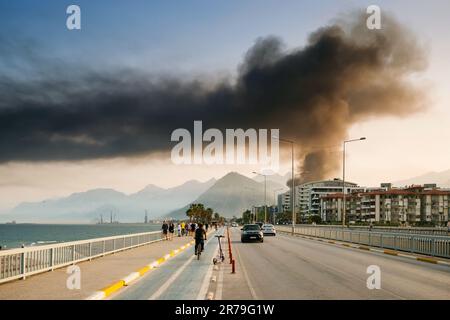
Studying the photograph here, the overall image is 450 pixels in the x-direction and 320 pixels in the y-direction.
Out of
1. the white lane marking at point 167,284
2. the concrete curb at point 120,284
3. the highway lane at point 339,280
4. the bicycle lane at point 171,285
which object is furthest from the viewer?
the highway lane at point 339,280

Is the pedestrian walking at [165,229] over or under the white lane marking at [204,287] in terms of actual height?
under

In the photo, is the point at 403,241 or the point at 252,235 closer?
the point at 403,241

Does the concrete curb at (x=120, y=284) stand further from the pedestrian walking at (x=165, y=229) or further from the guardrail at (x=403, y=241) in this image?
the pedestrian walking at (x=165, y=229)

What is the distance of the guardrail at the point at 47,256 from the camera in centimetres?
1562

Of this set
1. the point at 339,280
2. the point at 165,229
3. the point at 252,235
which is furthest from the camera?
the point at 165,229

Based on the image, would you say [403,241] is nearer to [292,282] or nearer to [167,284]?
[292,282]

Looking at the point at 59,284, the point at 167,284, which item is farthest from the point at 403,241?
the point at 59,284

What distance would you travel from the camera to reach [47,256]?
19.3m

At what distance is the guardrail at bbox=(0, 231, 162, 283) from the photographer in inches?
615

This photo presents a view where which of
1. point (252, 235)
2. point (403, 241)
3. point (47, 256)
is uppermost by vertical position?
point (47, 256)

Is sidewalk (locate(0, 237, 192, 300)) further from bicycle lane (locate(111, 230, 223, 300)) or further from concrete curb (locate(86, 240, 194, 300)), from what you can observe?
bicycle lane (locate(111, 230, 223, 300))

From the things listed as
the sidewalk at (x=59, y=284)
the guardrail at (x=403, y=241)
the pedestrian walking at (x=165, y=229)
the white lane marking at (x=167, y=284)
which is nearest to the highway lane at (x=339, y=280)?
the white lane marking at (x=167, y=284)

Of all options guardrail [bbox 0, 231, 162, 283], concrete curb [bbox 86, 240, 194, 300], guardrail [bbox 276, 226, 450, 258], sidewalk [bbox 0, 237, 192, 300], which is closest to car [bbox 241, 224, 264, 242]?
guardrail [bbox 276, 226, 450, 258]
